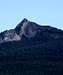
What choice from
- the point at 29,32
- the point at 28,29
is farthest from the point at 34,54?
the point at 28,29

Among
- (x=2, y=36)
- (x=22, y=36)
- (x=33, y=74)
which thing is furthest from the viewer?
(x=2, y=36)

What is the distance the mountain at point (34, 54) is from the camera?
18.6ft

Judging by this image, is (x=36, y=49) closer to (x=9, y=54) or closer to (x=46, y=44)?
(x=46, y=44)

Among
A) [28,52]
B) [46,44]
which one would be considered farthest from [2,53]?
[46,44]

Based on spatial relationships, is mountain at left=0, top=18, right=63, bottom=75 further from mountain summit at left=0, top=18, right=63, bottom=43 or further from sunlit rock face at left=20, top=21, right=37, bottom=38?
sunlit rock face at left=20, top=21, right=37, bottom=38

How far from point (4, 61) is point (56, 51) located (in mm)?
1206

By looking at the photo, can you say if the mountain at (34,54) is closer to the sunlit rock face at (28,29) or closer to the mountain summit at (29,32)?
the mountain summit at (29,32)

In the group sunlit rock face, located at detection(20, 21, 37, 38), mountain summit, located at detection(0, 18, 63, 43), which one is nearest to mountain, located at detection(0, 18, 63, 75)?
mountain summit, located at detection(0, 18, 63, 43)

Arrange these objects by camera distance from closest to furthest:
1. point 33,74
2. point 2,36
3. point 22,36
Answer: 1. point 33,74
2. point 22,36
3. point 2,36

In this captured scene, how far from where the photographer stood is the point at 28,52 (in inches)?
224

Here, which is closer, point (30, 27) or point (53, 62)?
point (53, 62)

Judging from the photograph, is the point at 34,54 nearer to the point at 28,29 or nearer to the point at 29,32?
the point at 29,32

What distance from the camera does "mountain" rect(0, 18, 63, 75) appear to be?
18.6 feet

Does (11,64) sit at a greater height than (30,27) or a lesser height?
lesser
